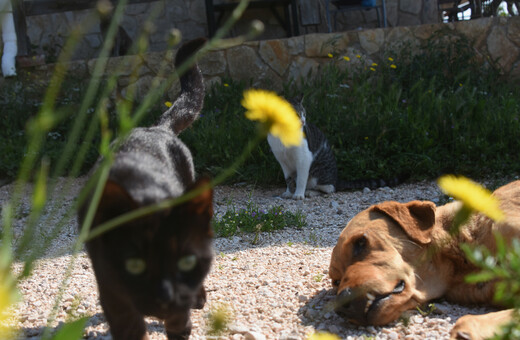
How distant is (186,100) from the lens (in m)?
3.31

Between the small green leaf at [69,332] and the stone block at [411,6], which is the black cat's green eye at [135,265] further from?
the stone block at [411,6]

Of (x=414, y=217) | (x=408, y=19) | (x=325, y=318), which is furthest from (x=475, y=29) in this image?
(x=325, y=318)

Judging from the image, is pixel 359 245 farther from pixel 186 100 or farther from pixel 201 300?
pixel 186 100

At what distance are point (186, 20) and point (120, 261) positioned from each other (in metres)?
10.4

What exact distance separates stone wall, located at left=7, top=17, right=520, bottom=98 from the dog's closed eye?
601cm

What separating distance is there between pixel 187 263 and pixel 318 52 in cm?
737

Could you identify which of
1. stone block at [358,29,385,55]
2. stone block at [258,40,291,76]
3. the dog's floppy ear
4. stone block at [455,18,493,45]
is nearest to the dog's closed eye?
the dog's floppy ear

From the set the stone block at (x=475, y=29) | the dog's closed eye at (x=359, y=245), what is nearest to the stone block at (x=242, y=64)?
the stone block at (x=475, y=29)

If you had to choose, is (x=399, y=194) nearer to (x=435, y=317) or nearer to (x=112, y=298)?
(x=435, y=317)

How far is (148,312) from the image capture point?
5.41 feet

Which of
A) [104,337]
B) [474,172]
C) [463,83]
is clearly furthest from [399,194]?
[104,337]

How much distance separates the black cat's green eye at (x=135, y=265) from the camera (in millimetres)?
1554

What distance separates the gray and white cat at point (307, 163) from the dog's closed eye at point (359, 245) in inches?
139

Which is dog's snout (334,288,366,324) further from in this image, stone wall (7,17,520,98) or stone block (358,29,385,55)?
stone block (358,29,385,55)
